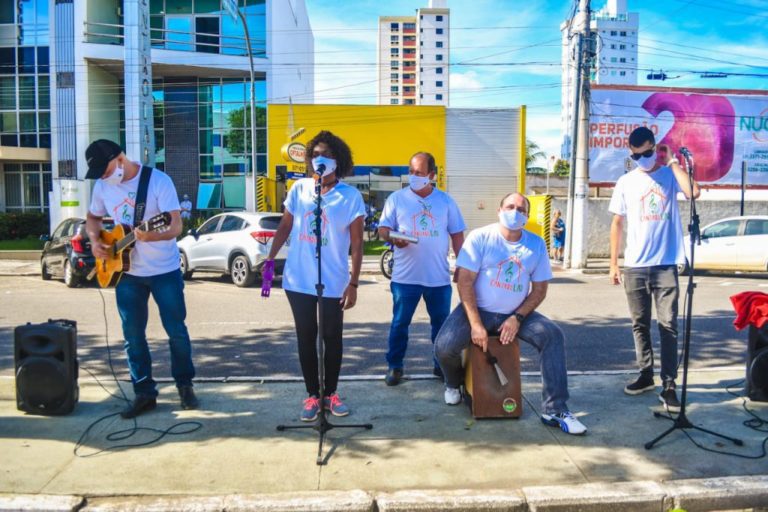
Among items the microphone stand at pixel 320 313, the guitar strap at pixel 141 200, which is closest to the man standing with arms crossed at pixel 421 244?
the microphone stand at pixel 320 313

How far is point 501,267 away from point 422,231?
0.89m

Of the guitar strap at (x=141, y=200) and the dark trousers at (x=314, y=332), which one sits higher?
the guitar strap at (x=141, y=200)

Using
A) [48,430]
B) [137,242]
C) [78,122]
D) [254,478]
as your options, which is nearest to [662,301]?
[254,478]

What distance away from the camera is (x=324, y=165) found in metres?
4.40

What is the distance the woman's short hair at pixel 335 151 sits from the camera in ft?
14.9

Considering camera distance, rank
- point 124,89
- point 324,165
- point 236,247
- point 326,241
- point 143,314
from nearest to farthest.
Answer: point 324,165
point 326,241
point 143,314
point 236,247
point 124,89

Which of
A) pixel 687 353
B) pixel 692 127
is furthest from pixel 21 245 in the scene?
pixel 687 353

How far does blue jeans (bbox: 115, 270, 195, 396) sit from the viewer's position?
4.76 m

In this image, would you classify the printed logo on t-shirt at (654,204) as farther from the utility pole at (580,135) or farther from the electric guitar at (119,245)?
the utility pole at (580,135)

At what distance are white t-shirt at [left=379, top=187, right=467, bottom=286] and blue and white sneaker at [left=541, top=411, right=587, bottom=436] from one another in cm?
144

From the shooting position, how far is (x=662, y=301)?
501 cm

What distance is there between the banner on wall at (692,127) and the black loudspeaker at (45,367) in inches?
765

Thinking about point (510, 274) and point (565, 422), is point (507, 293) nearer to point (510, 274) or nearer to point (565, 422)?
point (510, 274)

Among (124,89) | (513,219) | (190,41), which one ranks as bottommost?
(513,219)
